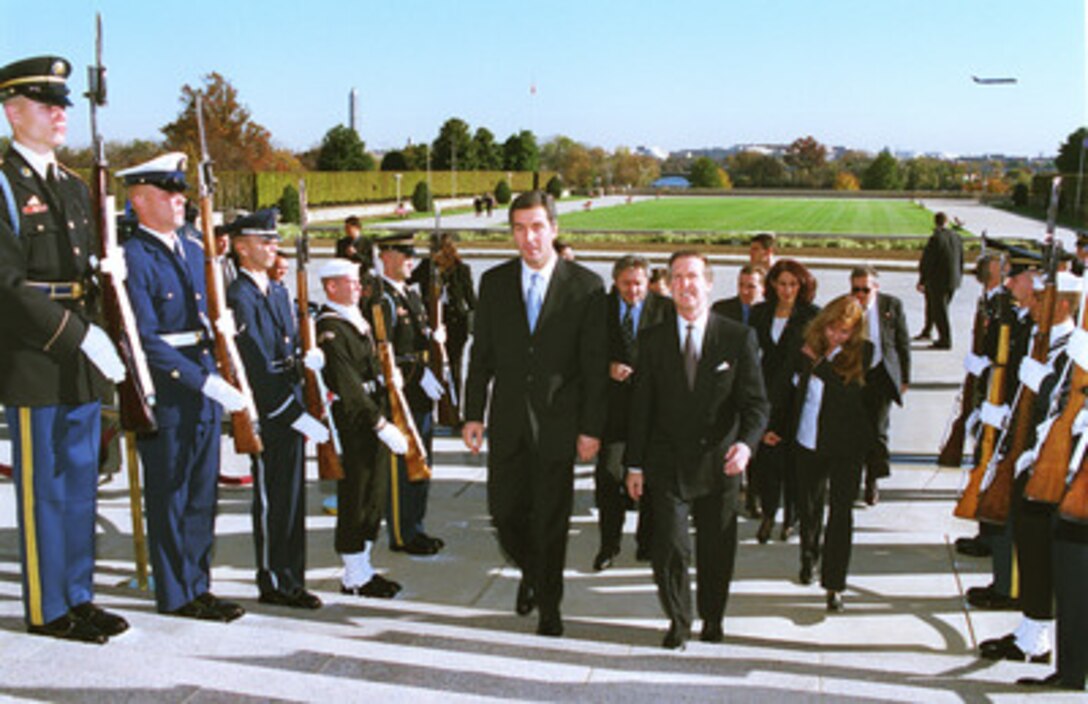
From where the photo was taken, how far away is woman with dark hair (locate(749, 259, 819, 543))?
6.81 metres

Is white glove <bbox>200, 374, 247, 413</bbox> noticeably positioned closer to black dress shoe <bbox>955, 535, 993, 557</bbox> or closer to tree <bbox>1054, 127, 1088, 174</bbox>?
A: black dress shoe <bbox>955, 535, 993, 557</bbox>

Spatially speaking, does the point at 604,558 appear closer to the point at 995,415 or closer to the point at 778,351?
the point at 778,351

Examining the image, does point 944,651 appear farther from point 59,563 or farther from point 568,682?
point 59,563

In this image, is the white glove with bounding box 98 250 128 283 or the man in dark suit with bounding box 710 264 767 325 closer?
the white glove with bounding box 98 250 128 283

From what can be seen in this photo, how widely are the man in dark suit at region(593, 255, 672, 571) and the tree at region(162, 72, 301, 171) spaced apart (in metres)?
49.3

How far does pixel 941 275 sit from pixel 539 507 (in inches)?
492

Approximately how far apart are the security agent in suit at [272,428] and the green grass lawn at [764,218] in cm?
3519

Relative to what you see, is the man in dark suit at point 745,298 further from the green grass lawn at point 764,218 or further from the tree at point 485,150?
the tree at point 485,150

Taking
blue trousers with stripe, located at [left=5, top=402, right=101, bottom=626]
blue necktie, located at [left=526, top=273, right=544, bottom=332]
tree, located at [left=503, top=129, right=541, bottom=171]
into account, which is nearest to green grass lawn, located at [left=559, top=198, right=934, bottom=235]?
tree, located at [left=503, top=129, right=541, bottom=171]

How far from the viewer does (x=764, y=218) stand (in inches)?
2058

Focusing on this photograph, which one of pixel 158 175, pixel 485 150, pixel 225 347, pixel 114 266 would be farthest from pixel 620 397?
pixel 485 150

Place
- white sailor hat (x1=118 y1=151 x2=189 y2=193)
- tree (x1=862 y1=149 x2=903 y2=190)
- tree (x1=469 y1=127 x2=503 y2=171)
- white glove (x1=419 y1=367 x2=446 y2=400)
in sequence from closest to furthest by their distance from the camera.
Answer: white sailor hat (x1=118 y1=151 x2=189 y2=193)
white glove (x1=419 y1=367 x2=446 y2=400)
tree (x1=469 y1=127 x2=503 y2=171)
tree (x1=862 y1=149 x2=903 y2=190)

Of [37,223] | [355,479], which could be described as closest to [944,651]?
[355,479]

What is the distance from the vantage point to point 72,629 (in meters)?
4.16
